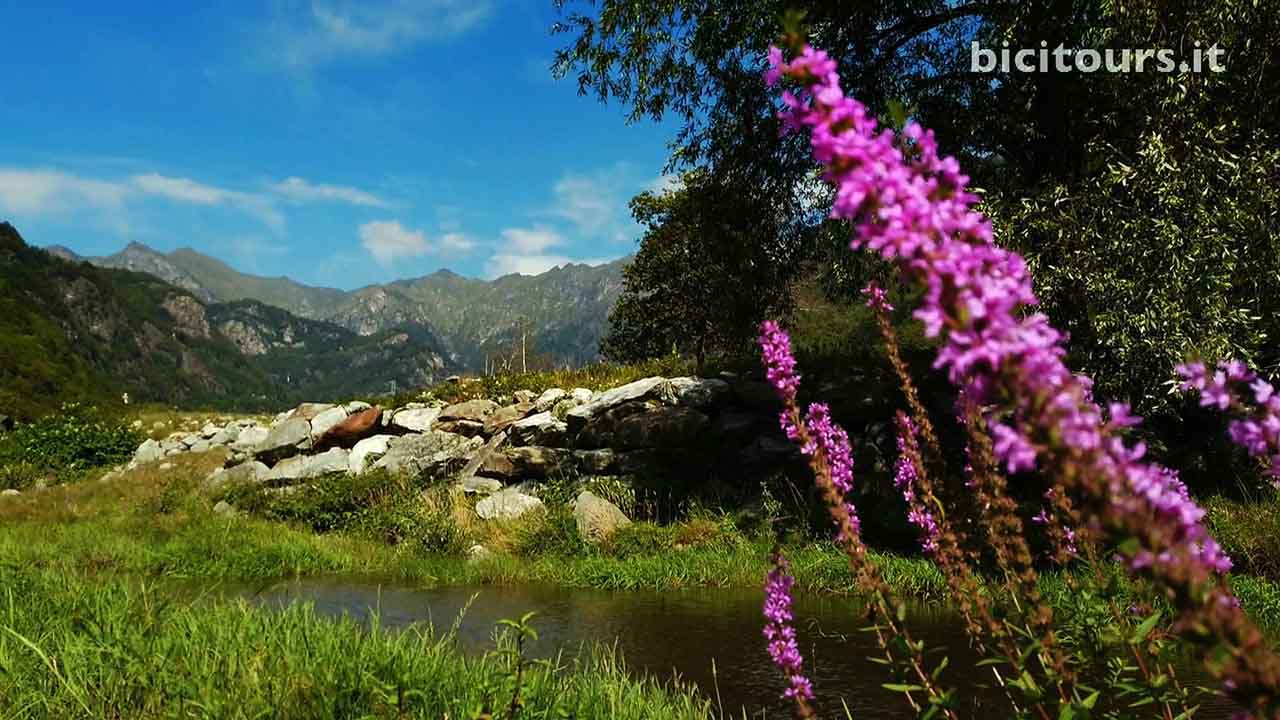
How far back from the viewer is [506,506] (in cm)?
1571

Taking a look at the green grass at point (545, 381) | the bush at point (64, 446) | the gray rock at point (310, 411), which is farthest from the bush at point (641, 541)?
the bush at point (64, 446)

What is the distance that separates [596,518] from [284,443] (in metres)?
12.3

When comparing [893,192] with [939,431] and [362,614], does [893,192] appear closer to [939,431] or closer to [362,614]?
[362,614]

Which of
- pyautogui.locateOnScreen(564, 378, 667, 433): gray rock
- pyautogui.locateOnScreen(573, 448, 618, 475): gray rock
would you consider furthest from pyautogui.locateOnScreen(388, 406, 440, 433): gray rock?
pyautogui.locateOnScreen(573, 448, 618, 475): gray rock

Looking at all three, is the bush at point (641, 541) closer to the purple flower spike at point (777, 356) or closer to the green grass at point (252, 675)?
the green grass at point (252, 675)

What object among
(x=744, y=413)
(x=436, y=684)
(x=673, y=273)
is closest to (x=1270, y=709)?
(x=436, y=684)

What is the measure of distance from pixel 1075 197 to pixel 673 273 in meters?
35.5

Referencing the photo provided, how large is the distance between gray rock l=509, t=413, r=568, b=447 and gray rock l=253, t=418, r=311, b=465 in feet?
25.1

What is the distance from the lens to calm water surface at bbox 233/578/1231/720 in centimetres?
657

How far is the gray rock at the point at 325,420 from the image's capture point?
2259cm

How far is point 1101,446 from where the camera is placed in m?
1.54

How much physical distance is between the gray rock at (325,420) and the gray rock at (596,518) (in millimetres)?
11011

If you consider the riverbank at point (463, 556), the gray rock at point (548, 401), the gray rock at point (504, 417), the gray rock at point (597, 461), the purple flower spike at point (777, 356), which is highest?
the purple flower spike at point (777, 356)

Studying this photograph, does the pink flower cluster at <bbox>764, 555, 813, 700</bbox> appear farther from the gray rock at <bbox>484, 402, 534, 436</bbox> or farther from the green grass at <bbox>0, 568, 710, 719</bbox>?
the gray rock at <bbox>484, 402, 534, 436</bbox>
